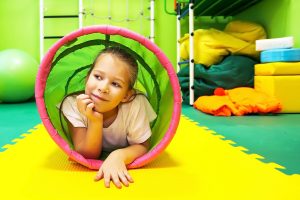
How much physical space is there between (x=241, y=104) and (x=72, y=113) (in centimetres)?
162

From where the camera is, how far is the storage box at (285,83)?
7.93 ft

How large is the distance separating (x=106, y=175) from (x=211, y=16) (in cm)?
326

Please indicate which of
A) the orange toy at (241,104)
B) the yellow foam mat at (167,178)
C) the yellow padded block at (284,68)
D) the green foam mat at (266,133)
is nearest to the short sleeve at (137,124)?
the yellow foam mat at (167,178)

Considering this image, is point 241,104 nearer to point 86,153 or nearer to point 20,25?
point 86,153

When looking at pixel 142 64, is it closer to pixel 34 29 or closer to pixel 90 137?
pixel 90 137

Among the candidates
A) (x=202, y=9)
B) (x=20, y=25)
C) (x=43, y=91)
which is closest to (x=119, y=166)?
(x=43, y=91)

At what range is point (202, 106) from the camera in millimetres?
2623

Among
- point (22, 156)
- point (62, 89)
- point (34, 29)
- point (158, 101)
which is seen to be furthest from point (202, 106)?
point (34, 29)

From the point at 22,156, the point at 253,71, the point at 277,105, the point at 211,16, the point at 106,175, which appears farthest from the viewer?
the point at 211,16

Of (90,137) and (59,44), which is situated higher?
(59,44)

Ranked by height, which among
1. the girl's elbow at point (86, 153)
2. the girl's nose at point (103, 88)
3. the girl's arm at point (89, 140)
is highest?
the girl's nose at point (103, 88)

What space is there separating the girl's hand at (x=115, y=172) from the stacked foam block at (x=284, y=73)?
1.73 m

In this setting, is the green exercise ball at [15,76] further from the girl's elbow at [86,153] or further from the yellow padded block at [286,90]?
the girl's elbow at [86,153]

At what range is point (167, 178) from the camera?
3.35 ft
